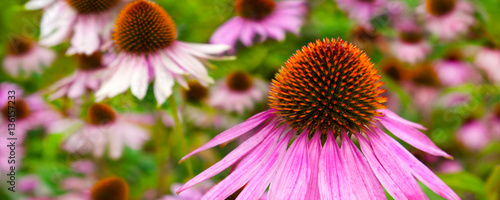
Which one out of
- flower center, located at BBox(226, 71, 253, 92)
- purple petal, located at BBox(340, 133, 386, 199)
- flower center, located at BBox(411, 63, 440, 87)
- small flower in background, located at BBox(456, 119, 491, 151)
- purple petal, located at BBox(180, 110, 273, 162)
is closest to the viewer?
purple petal, located at BBox(340, 133, 386, 199)

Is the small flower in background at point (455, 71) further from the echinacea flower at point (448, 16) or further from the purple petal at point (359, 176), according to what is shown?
the purple petal at point (359, 176)

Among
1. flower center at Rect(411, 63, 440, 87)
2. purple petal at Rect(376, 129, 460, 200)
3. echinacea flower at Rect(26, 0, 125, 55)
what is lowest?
purple petal at Rect(376, 129, 460, 200)

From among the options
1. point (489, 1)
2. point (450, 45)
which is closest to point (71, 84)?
point (450, 45)

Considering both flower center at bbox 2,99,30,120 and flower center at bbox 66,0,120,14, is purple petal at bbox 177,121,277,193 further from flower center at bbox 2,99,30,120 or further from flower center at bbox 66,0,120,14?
flower center at bbox 2,99,30,120

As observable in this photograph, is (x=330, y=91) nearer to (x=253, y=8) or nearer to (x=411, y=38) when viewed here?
(x=253, y=8)

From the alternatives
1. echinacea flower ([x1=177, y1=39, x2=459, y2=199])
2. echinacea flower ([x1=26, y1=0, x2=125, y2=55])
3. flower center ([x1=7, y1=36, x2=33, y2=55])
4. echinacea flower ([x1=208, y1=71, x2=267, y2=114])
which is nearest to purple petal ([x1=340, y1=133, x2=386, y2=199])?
echinacea flower ([x1=177, y1=39, x2=459, y2=199])

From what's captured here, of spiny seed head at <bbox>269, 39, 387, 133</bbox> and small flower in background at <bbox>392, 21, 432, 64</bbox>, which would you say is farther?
small flower in background at <bbox>392, 21, 432, 64</bbox>

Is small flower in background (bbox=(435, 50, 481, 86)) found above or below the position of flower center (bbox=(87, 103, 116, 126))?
above
